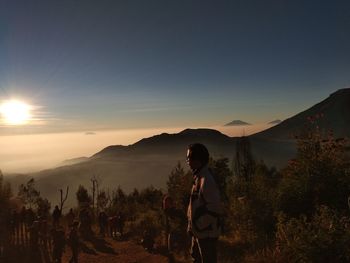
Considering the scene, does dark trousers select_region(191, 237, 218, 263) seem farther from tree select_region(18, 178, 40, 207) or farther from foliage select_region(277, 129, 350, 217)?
tree select_region(18, 178, 40, 207)

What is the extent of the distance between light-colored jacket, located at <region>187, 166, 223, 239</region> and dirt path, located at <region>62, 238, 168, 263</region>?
10333 mm

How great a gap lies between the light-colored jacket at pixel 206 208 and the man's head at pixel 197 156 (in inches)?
4.0

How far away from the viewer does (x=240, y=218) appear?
15.8 metres

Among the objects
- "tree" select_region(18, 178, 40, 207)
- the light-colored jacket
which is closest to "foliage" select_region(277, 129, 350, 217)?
the light-colored jacket

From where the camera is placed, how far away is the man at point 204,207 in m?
5.64

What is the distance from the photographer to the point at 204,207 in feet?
18.6

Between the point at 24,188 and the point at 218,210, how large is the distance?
43.1m

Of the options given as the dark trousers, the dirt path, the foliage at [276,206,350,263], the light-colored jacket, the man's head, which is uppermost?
the man's head

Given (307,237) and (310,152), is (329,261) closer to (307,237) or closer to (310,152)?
(307,237)

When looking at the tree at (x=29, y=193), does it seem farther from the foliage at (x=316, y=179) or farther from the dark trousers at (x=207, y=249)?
the dark trousers at (x=207, y=249)

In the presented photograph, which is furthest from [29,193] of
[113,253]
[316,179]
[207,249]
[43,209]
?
[207,249]

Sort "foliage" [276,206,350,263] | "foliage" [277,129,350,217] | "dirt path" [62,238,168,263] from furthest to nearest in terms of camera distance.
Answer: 1. "dirt path" [62,238,168,263]
2. "foliage" [277,129,350,217]
3. "foliage" [276,206,350,263]

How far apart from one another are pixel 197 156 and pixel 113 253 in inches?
552

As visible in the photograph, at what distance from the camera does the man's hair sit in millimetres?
5925
